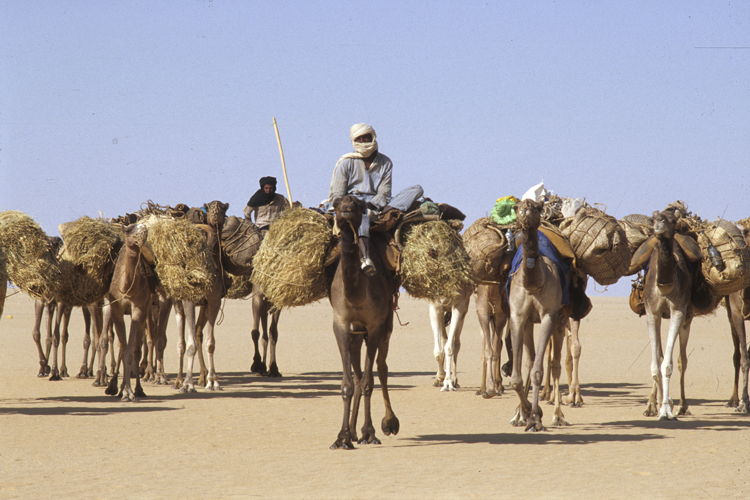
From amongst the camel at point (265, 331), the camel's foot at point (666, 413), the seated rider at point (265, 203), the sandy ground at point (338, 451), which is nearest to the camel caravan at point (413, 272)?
the camel's foot at point (666, 413)

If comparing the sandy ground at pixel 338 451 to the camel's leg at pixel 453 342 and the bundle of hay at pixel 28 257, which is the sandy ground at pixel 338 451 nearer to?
the camel's leg at pixel 453 342

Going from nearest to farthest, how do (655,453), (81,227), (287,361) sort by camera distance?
1. (655,453)
2. (81,227)
3. (287,361)

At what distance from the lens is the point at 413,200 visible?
1155cm

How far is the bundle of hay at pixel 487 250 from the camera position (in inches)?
510

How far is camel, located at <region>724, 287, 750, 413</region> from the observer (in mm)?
14455

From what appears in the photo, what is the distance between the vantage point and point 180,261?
576 inches

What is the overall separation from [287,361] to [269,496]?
17.7 m

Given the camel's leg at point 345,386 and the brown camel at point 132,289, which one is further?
the brown camel at point 132,289

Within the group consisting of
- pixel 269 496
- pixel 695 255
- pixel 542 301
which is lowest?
pixel 269 496

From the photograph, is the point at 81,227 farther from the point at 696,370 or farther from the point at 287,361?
the point at 696,370

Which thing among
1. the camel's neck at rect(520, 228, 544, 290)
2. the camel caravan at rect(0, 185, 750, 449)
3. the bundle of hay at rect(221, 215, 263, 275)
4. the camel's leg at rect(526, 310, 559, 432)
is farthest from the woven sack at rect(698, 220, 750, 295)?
the bundle of hay at rect(221, 215, 263, 275)

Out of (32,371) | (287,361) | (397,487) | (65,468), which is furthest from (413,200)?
(287,361)

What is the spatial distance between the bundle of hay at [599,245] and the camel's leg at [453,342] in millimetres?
4474

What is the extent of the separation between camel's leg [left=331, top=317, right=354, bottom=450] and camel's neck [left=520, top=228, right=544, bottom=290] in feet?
8.27
